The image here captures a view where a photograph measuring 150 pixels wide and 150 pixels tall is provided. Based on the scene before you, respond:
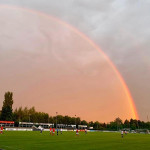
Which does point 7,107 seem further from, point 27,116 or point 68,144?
point 68,144

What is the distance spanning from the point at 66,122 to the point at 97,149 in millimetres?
173516

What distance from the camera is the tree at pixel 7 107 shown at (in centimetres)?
12900

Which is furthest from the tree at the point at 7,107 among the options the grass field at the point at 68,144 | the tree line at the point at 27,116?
the grass field at the point at 68,144

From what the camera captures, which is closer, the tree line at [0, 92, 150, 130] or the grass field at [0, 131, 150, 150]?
the grass field at [0, 131, 150, 150]

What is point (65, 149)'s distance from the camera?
21906 millimetres

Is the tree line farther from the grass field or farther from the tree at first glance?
the grass field

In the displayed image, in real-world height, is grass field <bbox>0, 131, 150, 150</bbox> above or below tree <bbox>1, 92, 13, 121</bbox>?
below

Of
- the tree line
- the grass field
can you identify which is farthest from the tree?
the grass field

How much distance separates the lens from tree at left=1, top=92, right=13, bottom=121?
423 feet

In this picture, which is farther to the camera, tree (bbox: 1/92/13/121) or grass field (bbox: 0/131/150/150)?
tree (bbox: 1/92/13/121)

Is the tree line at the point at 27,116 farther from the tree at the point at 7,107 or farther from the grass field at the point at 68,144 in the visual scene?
the grass field at the point at 68,144

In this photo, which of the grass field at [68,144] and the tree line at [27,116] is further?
the tree line at [27,116]

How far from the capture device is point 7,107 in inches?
5172

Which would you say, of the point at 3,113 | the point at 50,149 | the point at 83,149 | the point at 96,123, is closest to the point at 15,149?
the point at 50,149
